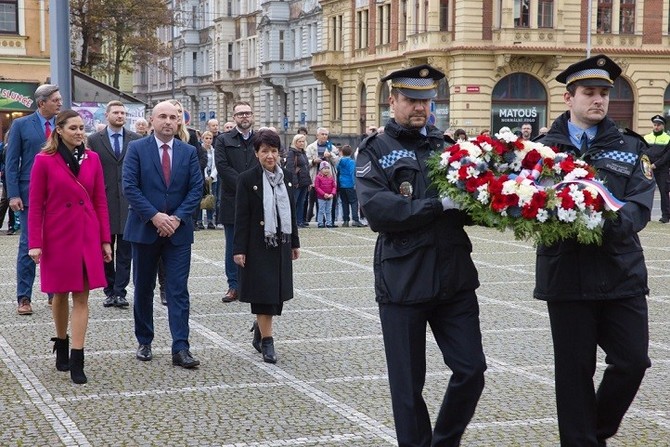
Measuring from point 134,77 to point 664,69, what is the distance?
73644 mm

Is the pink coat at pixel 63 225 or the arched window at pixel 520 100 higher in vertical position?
the arched window at pixel 520 100

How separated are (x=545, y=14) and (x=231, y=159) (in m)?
40.0

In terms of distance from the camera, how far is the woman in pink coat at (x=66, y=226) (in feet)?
27.9

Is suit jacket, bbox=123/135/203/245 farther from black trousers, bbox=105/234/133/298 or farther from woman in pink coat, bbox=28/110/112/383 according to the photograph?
black trousers, bbox=105/234/133/298

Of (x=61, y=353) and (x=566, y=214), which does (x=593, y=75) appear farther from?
(x=61, y=353)

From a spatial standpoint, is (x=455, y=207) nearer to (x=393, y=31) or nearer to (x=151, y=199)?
(x=151, y=199)

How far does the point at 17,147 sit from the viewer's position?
37.4ft

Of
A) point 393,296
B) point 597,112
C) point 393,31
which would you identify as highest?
point 393,31

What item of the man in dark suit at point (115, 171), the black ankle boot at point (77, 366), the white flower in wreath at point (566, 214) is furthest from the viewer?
the man in dark suit at point (115, 171)

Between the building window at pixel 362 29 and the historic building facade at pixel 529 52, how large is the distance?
21.2ft

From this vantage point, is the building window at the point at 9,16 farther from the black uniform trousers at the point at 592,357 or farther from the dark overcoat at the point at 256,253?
the black uniform trousers at the point at 592,357

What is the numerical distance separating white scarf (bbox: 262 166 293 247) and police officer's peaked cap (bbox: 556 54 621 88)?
3790mm

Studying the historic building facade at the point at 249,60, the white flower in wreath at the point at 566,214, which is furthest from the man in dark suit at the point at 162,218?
the historic building facade at the point at 249,60

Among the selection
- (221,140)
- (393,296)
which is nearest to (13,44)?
(221,140)
